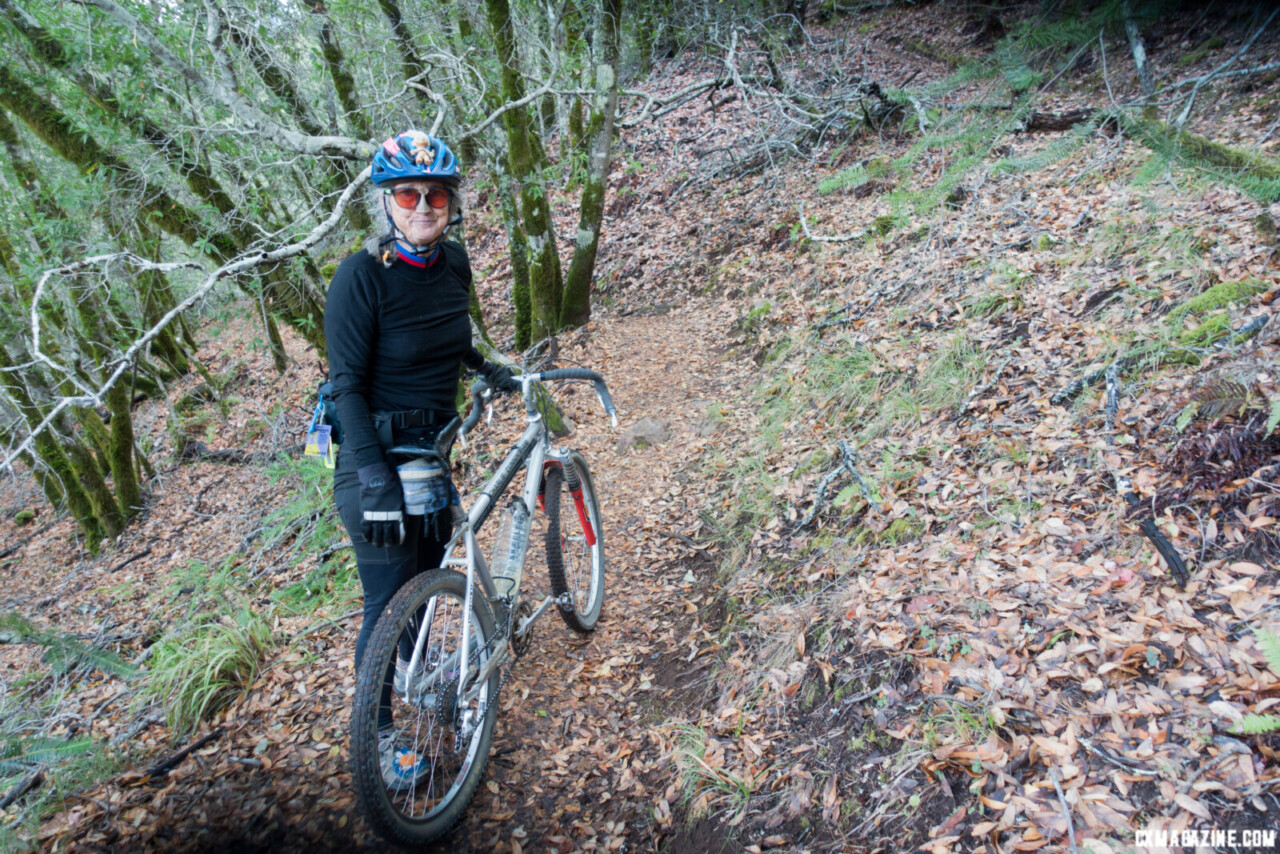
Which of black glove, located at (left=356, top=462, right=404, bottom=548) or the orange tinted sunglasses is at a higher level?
the orange tinted sunglasses

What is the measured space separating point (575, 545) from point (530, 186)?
5327 millimetres

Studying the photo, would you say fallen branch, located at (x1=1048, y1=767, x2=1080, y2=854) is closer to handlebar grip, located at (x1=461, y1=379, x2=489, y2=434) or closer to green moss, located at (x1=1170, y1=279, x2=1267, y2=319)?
handlebar grip, located at (x1=461, y1=379, x2=489, y2=434)

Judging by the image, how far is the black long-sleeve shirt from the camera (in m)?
2.56

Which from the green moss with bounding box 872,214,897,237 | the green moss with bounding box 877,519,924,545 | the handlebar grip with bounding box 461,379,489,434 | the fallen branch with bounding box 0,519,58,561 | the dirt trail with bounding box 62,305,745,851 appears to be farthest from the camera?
the fallen branch with bounding box 0,519,58,561

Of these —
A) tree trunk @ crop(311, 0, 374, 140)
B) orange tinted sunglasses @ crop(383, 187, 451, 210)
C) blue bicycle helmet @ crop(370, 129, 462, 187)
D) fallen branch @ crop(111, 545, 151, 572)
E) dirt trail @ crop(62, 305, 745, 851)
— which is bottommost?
fallen branch @ crop(111, 545, 151, 572)

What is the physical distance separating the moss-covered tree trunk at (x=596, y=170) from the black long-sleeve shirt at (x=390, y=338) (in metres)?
5.92

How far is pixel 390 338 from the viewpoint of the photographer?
2.69 meters

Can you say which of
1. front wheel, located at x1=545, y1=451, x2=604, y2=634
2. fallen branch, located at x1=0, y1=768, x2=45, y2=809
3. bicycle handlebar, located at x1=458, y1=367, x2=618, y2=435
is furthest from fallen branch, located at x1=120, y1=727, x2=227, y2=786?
bicycle handlebar, located at x1=458, y1=367, x2=618, y2=435

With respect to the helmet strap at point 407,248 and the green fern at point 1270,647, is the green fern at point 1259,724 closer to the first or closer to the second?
the green fern at point 1270,647

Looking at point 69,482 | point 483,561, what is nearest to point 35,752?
point 483,561

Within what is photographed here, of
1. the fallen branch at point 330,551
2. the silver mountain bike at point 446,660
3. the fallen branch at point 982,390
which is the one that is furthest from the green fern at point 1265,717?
the fallen branch at point 330,551

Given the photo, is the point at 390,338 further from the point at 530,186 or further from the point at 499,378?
the point at 530,186

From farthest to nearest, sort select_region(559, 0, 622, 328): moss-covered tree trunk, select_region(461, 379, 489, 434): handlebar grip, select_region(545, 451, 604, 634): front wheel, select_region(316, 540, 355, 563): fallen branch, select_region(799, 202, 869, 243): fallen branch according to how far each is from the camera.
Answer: select_region(559, 0, 622, 328): moss-covered tree trunk < select_region(799, 202, 869, 243): fallen branch < select_region(316, 540, 355, 563): fallen branch < select_region(545, 451, 604, 634): front wheel < select_region(461, 379, 489, 434): handlebar grip

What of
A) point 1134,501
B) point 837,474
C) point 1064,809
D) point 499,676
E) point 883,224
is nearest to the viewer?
point 1064,809
